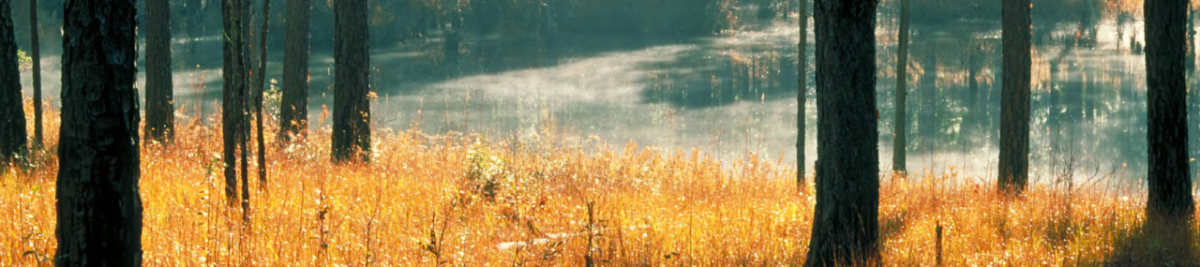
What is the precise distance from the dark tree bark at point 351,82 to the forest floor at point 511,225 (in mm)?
1842

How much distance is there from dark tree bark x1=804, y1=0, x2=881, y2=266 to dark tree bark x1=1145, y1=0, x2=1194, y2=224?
11.1 feet

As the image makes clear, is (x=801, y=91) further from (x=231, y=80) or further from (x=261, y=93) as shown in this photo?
(x=231, y=80)

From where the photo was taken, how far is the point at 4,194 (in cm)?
739

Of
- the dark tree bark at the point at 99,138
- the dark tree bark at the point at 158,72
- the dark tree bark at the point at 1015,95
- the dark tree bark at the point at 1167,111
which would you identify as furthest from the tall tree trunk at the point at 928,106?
the dark tree bark at the point at 99,138

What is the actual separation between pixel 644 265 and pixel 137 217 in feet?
9.27

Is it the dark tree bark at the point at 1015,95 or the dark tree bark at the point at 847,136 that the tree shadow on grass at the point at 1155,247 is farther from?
the dark tree bark at the point at 1015,95

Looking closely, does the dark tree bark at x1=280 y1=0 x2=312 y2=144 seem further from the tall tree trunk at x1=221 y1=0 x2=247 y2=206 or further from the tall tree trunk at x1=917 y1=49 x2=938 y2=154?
the tall tree trunk at x1=917 y1=49 x2=938 y2=154

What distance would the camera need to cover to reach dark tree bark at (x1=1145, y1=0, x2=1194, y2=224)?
26.4ft

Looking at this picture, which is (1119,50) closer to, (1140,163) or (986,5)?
(986,5)

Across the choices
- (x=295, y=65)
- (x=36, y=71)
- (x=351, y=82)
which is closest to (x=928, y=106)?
(x=295, y=65)

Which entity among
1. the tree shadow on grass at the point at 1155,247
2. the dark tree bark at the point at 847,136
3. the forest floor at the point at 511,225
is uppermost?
the dark tree bark at the point at 847,136

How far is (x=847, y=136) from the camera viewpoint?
19.2 ft

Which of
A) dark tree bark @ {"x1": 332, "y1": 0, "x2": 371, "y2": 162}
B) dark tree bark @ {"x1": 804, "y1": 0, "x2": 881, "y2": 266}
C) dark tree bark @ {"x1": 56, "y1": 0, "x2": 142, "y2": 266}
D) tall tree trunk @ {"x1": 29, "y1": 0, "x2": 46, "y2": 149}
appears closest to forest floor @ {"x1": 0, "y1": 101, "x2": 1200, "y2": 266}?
dark tree bark @ {"x1": 804, "y1": 0, "x2": 881, "y2": 266}

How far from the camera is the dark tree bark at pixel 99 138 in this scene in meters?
4.12
